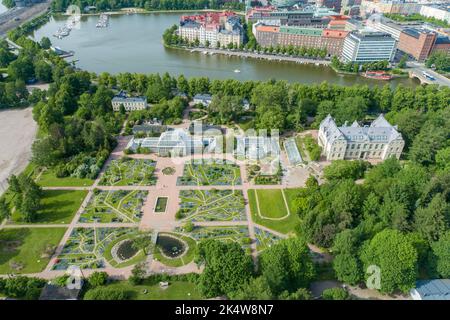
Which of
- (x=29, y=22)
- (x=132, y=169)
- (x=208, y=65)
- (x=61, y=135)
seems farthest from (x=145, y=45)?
(x=132, y=169)

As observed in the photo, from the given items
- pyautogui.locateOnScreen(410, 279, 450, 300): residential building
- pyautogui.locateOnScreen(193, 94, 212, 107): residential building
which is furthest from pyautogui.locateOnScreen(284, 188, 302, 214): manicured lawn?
pyautogui.locateOnScreen(193, 94, 212, 107): residential building

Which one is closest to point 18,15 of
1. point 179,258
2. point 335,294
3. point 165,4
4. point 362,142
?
point 165,4

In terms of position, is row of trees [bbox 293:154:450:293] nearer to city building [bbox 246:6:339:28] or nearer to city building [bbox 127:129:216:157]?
city building [bbox 127:129:216:157]

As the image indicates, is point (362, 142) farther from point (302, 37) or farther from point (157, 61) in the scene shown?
point (157, 61)
